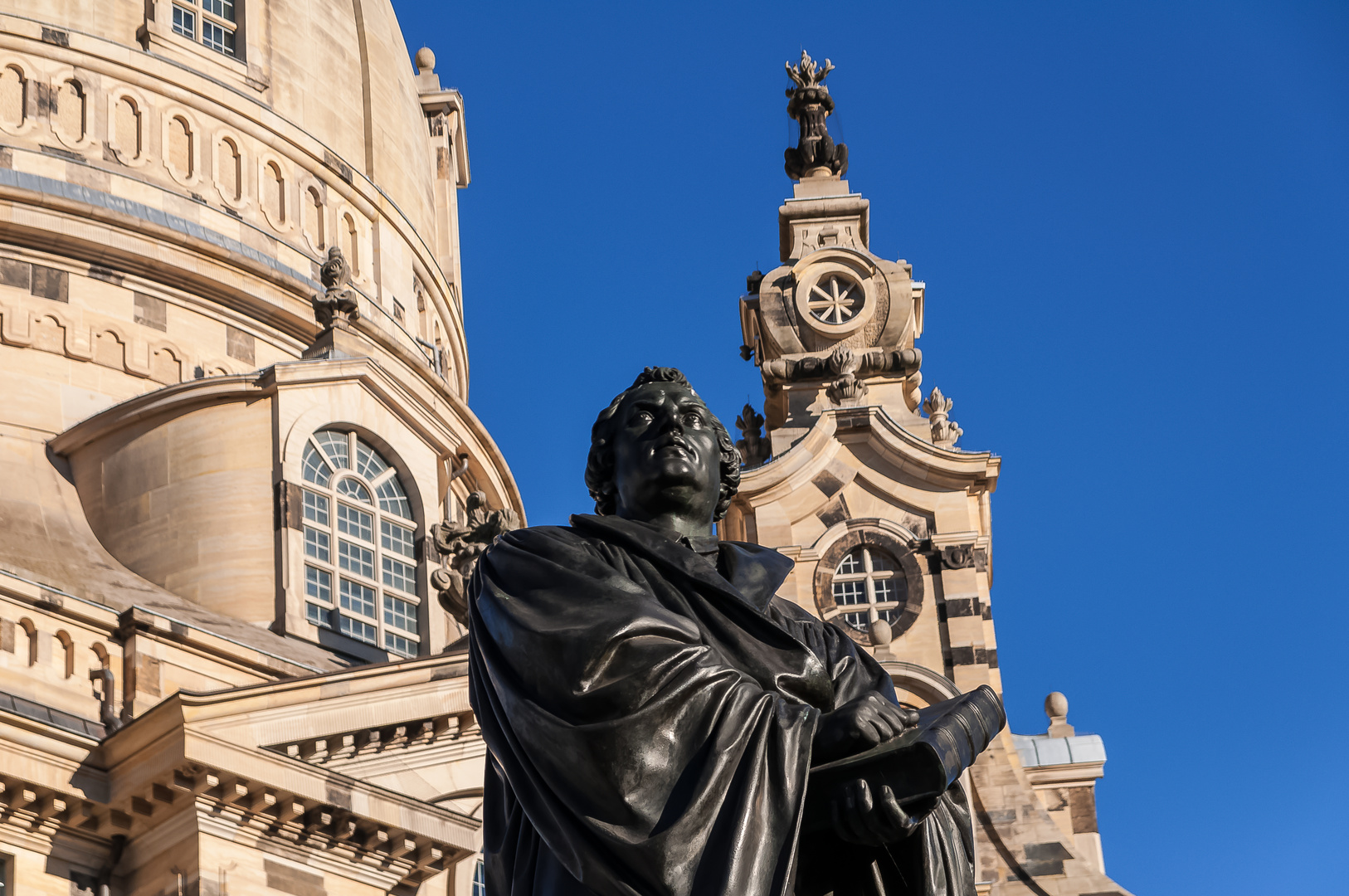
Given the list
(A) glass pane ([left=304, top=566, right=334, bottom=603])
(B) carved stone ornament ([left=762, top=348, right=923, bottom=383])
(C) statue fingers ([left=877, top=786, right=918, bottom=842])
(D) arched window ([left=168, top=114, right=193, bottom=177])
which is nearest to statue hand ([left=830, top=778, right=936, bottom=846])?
(C) statue fingers ([left=877, top=786, right=918, bottom=842])

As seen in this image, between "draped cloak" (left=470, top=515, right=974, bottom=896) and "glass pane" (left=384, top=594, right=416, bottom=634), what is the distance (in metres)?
26.1

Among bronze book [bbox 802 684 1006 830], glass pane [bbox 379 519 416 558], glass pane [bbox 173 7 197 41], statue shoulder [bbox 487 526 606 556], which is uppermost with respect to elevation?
glass pane [bbox 173 7 197 41]

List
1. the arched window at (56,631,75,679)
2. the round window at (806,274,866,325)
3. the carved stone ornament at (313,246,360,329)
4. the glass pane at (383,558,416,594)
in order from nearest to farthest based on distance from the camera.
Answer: the arched window at (56,631,75,679) → the glass pane at (383,558,416,594) → the carved stone ornament at (313,246,360,329) → the round window at (806,274,866,325)

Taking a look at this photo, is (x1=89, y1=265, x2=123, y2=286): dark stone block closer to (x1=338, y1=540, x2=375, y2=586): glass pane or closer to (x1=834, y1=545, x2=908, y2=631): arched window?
(x1=338, y1=540, x2=375, y2=586): glass pane

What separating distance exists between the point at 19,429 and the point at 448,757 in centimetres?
1133

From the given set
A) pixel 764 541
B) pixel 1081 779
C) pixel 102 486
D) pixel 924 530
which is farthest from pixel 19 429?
pixel 1081 779

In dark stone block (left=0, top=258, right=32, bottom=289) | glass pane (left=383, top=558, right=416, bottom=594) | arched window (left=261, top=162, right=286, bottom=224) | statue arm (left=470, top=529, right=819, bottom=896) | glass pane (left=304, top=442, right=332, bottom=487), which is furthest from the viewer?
arched window (left=261, top=162, right=286, bottom=224)

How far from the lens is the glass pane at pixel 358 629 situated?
96.7 ft

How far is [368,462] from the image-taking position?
104 ft

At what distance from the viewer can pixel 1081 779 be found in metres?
39.1

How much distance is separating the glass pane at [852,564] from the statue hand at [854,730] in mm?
30183

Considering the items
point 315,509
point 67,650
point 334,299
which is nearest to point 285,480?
point 315,509

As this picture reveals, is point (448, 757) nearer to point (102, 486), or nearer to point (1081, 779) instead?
point (102, 486)

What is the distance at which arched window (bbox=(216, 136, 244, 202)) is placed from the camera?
38094 millimetres
